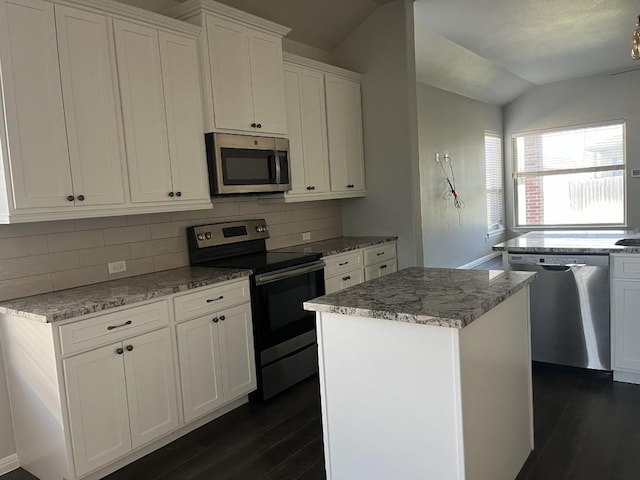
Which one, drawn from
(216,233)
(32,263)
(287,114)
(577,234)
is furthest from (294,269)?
(577,234)

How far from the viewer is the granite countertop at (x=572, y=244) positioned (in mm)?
3236

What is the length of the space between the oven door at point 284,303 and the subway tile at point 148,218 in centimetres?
74

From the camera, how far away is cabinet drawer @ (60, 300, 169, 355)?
226 cm

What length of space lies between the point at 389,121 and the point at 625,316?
8.07 feet

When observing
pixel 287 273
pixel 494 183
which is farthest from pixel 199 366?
pixel 494 183

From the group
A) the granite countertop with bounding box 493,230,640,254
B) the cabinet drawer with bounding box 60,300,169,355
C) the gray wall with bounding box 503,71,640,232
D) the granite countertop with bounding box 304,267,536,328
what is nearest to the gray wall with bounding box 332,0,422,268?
the granite countertop with bounding box 493,230,640,254

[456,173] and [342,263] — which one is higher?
[456,173]

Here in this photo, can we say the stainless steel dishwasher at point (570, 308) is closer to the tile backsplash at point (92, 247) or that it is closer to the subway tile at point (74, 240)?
the tile backsplash at point (92, 247)

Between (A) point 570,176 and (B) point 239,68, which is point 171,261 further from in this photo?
(A) point 570,176

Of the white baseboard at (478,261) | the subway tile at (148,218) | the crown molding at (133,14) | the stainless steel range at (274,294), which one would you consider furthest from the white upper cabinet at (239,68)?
the white baseboard at (478,261)

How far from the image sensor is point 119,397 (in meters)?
2.47

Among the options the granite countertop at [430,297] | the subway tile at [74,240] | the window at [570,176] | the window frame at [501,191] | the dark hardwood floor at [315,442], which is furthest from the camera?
the window frame at [501,191]

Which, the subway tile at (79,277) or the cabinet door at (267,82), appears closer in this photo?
the subway tile at (79,277)

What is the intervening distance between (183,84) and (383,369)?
214cm
